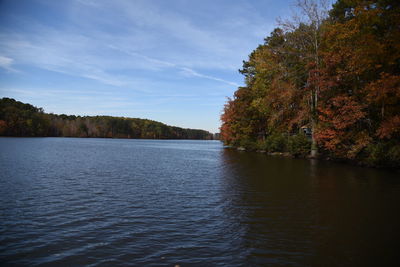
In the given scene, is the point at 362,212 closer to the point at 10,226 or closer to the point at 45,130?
the point at 10,226

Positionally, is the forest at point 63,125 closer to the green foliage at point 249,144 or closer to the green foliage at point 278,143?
the green foliage at point 249,144

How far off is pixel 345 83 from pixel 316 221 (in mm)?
20536

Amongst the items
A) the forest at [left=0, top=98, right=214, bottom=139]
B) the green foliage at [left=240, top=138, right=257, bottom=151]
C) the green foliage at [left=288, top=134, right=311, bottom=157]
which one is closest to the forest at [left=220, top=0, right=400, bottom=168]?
the green foliage at [left=288, top=134, right=311, bottom=157]

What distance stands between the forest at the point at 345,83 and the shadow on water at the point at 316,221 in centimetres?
A: 756

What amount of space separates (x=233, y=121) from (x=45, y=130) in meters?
110

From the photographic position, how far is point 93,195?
11133 millimetres

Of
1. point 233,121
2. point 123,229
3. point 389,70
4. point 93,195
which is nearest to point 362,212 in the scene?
point 123,229

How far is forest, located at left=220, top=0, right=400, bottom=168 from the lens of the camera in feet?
63.3

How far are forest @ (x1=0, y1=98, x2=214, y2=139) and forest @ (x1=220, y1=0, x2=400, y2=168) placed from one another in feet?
360

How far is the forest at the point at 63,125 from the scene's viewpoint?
10762 centimetres

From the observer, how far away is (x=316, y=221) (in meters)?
8.12

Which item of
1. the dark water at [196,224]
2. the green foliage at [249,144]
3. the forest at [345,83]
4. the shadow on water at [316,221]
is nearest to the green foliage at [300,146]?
the forest at [345,83]

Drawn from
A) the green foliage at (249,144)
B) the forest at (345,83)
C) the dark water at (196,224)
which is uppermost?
the forest at (345,83)

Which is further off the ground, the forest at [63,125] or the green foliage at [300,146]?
the forest at [63,125]
